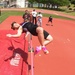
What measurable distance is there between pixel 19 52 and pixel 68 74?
3230mm

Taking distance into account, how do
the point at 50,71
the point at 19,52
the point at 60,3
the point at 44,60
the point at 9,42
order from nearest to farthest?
the point at 19,52 → the point at 9,42 → the point at 50,71 → the point at 44,60 → the point at 60,3

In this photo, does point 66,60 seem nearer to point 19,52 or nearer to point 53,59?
point 53,59

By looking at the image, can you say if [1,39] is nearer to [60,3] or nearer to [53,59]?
[53,59]

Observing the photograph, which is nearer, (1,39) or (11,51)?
(11,51)

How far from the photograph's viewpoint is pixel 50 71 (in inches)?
472

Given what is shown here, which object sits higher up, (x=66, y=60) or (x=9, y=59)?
(x=9, y=59)

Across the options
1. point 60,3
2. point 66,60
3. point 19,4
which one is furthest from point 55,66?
point 19,4

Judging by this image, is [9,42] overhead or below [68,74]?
overhead

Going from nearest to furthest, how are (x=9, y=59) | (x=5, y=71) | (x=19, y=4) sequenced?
(x=5, y=71)
(x=9, y=59)
(x=19, y=4)

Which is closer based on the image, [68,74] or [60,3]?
[68,74]

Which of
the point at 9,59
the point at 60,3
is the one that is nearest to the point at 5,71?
the point at 9,59

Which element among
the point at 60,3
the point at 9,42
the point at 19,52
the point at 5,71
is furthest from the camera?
the point at 60,3

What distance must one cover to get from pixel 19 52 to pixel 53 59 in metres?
5.03

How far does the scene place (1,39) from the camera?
11.9 metres
